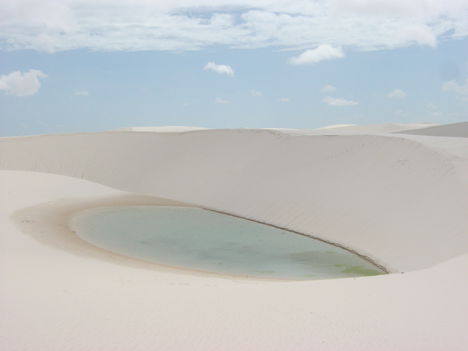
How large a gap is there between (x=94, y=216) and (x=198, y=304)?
1103cm

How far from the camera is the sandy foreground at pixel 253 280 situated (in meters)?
5.08

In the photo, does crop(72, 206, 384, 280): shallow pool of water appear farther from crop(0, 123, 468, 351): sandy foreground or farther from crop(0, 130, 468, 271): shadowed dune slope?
crop(0, 130, 468, 271): shadowed dune slope

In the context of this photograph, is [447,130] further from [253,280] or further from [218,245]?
[253,280]

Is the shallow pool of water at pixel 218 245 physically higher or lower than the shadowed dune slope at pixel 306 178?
lower

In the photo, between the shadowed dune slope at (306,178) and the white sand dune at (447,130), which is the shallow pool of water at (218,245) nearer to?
the shadowed dune slope at (306,178)

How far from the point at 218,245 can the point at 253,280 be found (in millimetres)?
3340

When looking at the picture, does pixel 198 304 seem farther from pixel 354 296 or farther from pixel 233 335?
pixel 354 296

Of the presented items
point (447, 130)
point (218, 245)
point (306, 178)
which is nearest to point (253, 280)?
point (218, 245)

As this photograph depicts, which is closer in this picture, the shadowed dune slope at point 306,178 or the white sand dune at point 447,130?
the shadowed dune slope at point 306,178

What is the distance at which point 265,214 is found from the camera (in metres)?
16.8

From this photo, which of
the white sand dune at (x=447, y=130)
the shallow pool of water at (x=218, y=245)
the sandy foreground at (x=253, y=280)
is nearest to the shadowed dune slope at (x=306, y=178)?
the sandy foreground at (x=253, y=280)

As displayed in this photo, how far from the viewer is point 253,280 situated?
30.9 feet

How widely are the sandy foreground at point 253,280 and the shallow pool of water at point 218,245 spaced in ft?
2.04

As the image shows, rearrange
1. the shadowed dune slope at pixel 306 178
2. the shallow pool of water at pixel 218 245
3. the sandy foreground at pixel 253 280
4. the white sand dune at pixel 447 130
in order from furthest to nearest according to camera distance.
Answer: the white sand dune at pixel 447 130
the shadowed dune slope at pixel 306 178
the shallow pool of water at pixel 218 245
the sandy foreground at pixel 253 280
